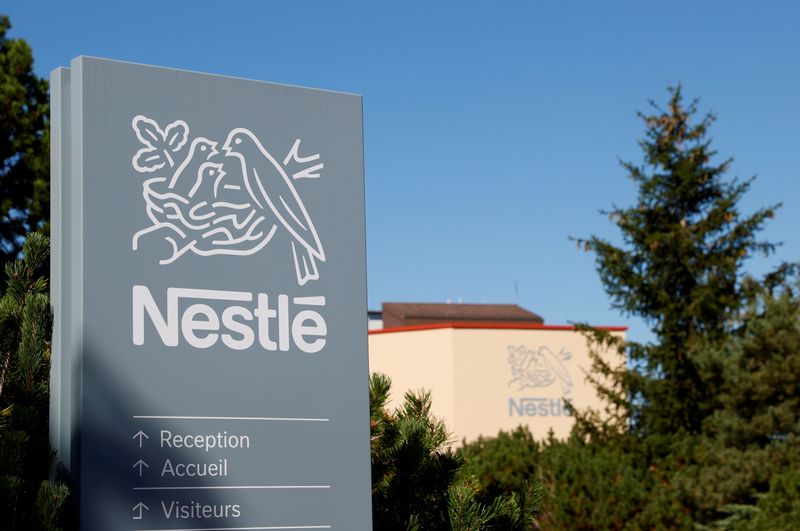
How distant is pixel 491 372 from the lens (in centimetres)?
3781

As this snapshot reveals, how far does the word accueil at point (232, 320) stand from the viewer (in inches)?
168

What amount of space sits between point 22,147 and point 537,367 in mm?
18236

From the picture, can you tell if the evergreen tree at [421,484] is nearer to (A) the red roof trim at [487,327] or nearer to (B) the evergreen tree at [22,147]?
(B) the evergreen tree at [22,147]

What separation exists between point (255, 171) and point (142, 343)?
84 cm

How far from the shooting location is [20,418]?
14.0 feet

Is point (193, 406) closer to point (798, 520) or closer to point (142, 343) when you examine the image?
point (142, 343)

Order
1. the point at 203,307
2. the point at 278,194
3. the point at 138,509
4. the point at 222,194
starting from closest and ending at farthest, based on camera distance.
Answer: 1. the point at 138,509
2. the point at 203,307
3. the point at 222,194
4. the point at 278,194

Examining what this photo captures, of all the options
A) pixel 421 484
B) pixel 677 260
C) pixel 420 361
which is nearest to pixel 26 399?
pixel 421 484

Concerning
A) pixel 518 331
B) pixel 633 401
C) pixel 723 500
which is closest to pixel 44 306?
pixel 723 500

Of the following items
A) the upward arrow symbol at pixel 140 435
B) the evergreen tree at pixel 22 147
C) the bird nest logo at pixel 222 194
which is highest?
the evergreen tree at pixel 22 147

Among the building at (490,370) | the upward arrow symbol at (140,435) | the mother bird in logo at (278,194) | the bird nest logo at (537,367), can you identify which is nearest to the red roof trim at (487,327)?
the building at (490,370)

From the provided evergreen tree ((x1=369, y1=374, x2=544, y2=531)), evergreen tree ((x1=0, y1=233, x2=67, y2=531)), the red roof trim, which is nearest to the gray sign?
evergreen tree ((x1=0, y1=233, x2=67, y2=531))

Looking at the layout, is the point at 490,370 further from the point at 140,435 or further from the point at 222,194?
the point at 140,435

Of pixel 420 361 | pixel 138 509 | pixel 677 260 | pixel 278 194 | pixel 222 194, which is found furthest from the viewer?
pixel 420 361
